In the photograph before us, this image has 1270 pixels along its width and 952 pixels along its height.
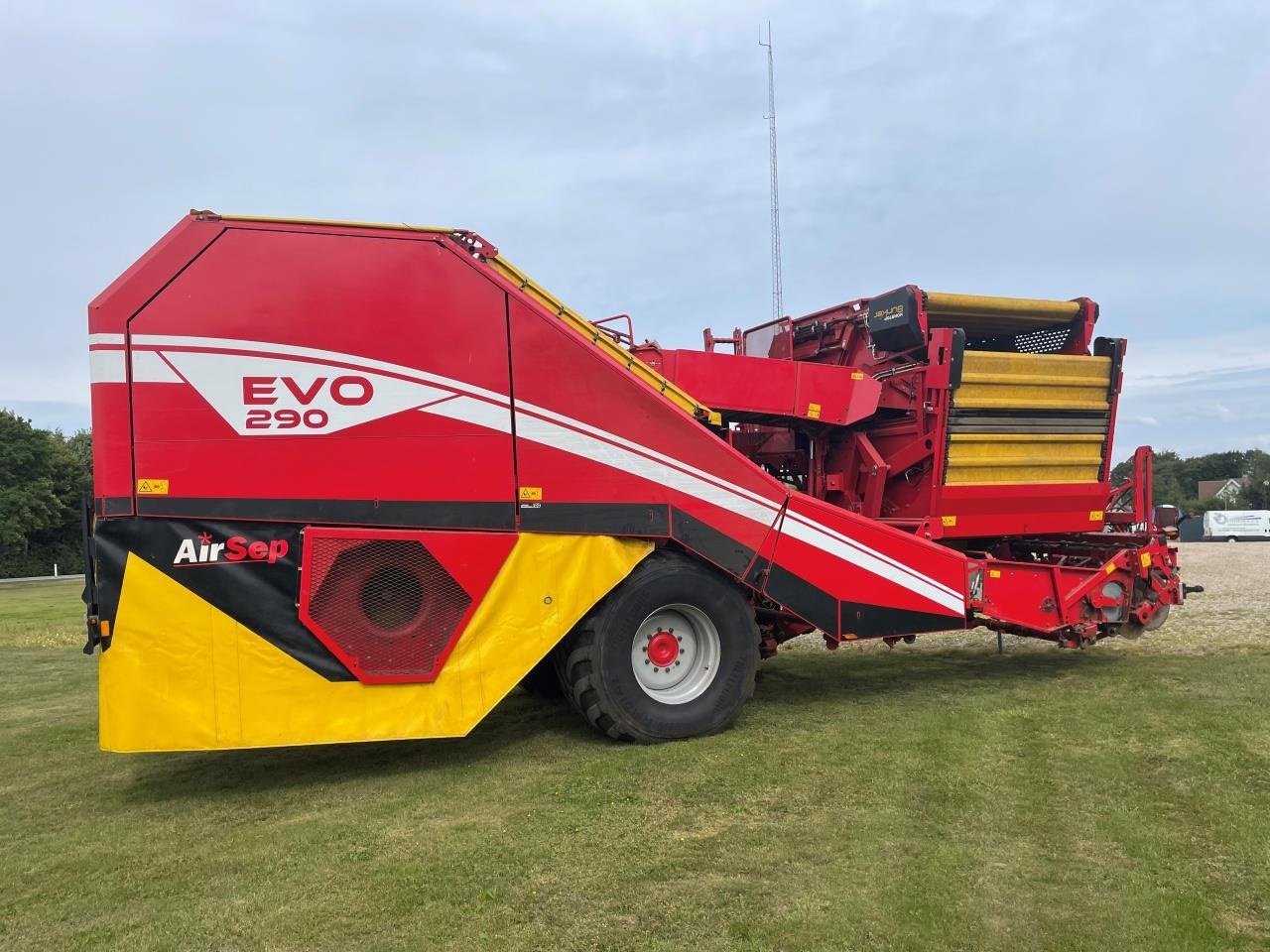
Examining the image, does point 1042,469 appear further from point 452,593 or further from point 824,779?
point 452,593

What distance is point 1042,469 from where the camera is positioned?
794 cm

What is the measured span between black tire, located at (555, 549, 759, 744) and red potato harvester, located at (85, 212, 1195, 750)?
17 millimetres

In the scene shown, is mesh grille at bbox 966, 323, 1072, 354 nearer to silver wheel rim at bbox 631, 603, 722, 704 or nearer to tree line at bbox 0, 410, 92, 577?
silver wheel rim at bbox 631, 603, 722, 704

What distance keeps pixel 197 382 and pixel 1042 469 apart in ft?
22.5

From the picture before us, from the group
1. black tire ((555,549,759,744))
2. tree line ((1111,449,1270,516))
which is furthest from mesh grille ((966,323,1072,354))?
tree line ((1111,449,1270,516))

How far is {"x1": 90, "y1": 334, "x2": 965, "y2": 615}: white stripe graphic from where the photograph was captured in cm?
489

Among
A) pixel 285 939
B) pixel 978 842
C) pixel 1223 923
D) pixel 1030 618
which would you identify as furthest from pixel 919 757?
pixel 285 939

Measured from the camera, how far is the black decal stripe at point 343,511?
4879 millimetres

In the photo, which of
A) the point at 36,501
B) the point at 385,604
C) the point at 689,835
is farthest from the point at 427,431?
the point at 36,501

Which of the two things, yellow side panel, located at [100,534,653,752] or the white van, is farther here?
the white van

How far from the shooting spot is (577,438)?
564 centimetres

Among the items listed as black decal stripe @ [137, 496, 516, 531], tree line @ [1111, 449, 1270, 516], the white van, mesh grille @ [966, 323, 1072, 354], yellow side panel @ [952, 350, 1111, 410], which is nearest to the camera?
black decal stripe @ [137, 496, 516, 531]

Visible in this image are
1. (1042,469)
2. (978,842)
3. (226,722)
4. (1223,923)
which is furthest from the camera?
(1042,469)

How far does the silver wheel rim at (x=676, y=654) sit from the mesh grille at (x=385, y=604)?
4.32 ft
